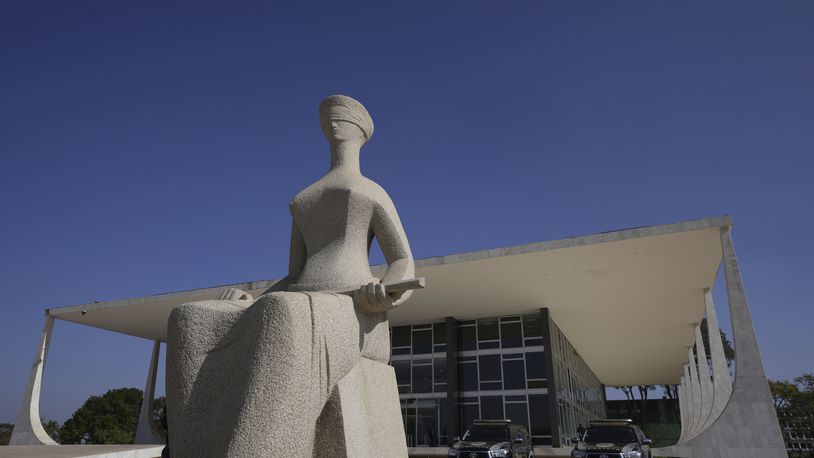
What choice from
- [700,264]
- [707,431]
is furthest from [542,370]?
[707,431]

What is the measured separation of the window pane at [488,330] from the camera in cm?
2283

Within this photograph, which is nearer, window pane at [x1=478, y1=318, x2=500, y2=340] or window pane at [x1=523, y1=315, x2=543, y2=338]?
window pane at [x1=523, y1=315, x2=543, y2=338]

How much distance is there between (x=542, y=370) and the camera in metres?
21.2

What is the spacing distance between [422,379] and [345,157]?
19964 mm

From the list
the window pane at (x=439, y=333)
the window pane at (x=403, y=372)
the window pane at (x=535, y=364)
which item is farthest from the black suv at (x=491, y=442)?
the window pane at (x=403, y=372)

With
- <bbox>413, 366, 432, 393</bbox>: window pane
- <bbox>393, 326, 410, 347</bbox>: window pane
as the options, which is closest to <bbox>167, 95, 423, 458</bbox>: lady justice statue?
<bbox>413, 366, 432, 393</bbox>: window pane

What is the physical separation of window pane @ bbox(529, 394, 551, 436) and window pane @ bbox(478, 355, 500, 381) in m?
1.64

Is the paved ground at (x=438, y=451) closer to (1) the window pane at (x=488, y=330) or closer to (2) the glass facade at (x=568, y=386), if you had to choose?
(2) the glass facade at (x=568, y=386)

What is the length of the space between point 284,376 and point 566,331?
25058mm

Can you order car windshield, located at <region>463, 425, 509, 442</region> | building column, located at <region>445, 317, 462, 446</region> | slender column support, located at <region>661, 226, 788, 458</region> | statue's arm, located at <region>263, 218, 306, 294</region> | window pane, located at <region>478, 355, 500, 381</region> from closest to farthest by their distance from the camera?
1. statue's arm, located at <region>263, 218, 306, 294</region>
2. slender column support, located at <region>661, 226, 788, 458</region>
3. car windshield, located at <region>463, 425, 509, 442</region>
4. building column, located at <region>445, 317, 462, 446</region>
5. window pane, located at <region>478, 355, 500, 381</region>

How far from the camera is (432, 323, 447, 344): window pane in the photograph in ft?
77.3

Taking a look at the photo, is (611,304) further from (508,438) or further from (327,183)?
(327,183)

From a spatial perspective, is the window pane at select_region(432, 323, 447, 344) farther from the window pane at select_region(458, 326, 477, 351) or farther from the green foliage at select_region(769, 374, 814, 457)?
the green foliage at select_region(769, 374, 814, 457)

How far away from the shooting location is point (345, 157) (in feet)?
14.6
